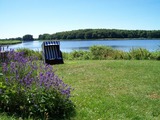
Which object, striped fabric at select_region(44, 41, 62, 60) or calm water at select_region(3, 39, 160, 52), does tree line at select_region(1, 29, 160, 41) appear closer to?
Result: calm water at select_region(3, 39, 160, 52)

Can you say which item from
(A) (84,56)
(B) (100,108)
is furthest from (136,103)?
(A) (84,56)

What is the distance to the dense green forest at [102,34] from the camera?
59156 millimetres

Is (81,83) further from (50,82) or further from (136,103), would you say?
(50,82)

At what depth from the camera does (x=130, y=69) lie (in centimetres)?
1140

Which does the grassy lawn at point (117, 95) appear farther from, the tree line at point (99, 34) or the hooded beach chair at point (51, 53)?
the tree line at point (99, 34)

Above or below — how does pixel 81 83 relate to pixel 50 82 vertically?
below

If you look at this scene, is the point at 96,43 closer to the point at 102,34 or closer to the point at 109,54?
the point at 109,54

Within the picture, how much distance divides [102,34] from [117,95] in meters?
52.2

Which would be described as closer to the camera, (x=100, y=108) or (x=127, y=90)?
(x=100, y=108)

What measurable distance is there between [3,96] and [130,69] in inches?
295

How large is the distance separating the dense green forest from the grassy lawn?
162 ft

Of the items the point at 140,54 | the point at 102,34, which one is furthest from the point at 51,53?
the point at 102,34

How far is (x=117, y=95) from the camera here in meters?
6.79

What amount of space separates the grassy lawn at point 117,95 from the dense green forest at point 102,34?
4926 cm
